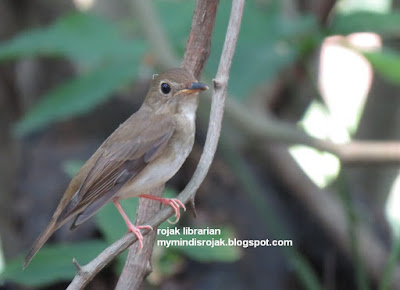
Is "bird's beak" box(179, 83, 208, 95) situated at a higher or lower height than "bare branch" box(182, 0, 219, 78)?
lower

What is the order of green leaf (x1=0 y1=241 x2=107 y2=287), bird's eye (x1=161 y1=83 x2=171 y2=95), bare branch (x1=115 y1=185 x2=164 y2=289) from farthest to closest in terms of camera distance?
green leaf (x1=0 y1=241 x2=107 y2=287)
bird's eye (x1=161 y1=83 x2=171 y2=95)
bare branch (x1=115 y1=185 x2=164 y2=289)

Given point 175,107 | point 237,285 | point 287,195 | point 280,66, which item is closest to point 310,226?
point 287,195

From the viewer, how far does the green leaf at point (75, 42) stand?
452 centimetres

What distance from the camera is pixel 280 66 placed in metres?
4.82

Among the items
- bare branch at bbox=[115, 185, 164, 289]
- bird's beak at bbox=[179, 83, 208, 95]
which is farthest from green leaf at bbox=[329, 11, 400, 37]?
bare branch at bbox=[115, 185, 164, 289]

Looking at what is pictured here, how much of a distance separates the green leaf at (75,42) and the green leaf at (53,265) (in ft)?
4.43

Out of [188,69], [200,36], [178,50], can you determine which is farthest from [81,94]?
[200,36]

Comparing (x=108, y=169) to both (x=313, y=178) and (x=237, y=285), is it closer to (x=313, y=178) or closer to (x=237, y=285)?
(x=237, y=285)

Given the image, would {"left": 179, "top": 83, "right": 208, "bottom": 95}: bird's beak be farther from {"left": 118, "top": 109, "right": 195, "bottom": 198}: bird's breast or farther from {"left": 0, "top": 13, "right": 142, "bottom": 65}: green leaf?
{"left": 0, "top": 13, "right": 142, "bottom": 65}: green leaf

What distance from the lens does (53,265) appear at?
3684 millimetres

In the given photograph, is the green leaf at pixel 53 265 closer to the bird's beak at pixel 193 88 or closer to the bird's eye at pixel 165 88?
the bird's eye at pixel 165 88

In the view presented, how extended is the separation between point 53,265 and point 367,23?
2.28 metres

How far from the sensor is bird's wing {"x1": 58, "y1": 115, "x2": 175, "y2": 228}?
281cm

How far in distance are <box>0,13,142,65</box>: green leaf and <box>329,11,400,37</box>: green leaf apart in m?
1.27
